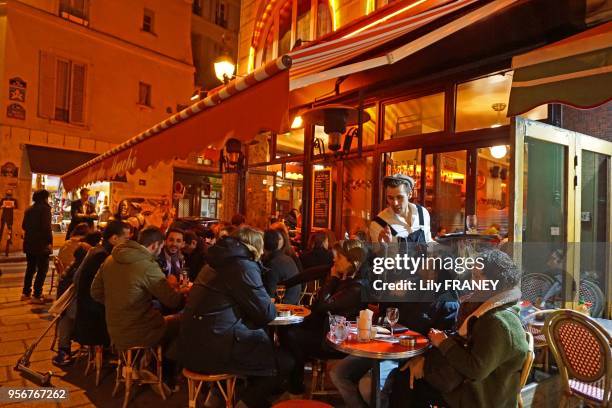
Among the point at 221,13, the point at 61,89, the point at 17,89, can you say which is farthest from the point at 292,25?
the point at 221,13

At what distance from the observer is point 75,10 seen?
17188 millimetres

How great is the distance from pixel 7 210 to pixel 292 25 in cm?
1257

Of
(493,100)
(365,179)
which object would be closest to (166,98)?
(365,179)

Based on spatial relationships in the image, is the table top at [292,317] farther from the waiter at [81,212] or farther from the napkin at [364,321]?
the waiter at [81,212]

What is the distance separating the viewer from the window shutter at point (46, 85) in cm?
1595

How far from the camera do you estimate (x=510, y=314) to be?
8.66 feet

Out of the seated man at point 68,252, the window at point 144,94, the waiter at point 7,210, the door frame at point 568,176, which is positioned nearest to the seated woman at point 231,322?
the door frame at point 568,176

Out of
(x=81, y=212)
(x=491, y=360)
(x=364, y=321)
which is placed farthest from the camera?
(x=81, y=212)

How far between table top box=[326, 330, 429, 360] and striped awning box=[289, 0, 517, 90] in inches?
76.9

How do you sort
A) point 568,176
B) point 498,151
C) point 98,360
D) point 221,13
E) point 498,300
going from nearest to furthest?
point 498,300, point 98,360, point 568,176, point 498,151, point 221,13

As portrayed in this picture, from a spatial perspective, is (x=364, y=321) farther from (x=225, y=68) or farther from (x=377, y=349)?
(x=225, y=68)

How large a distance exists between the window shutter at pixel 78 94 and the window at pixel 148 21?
416 cm

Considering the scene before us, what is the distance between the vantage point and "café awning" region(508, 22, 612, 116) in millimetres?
3414

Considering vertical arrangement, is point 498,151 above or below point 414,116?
below
